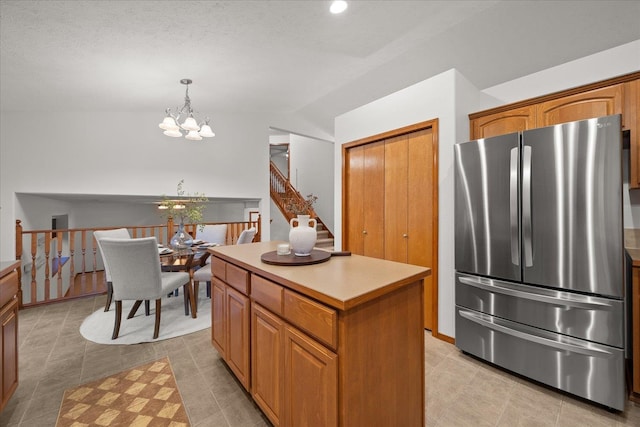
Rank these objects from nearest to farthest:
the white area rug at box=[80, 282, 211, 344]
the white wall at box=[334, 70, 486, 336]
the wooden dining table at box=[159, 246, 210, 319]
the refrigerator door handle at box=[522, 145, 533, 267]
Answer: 1. the refrigerator door handle at box=[522, 145, 533, 267]
2. the white wall at box=[334, 70, 486, 336]
3. the white area rug at box=[80, 282, 211, 344]
4. the wooden dining table at box=[159, 246, 210, 319]

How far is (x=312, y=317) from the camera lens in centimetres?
116

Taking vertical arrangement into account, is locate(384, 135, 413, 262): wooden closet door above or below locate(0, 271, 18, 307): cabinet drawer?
above

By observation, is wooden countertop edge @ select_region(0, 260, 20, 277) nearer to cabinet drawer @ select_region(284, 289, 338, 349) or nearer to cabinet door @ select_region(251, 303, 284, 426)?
cabinet door @ select_region(251, 303, 284, 426)

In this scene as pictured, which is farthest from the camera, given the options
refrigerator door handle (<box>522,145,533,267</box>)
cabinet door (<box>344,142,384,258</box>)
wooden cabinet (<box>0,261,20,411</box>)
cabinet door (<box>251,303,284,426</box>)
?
cabinet door (<box>344,142,384,258</box>)

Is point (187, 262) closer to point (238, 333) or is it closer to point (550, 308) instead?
point (238, 333)

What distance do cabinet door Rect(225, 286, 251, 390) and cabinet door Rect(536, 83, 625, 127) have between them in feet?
9.34

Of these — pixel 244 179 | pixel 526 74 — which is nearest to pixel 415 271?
pixel 526 74

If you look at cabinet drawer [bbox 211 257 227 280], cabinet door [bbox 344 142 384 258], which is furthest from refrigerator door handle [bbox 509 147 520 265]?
cabinet drawer [bbox 211 257 227 280]

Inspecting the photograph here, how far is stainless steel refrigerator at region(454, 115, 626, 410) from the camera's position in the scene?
64.9 inches

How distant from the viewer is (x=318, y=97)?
460cm

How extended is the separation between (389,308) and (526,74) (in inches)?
128

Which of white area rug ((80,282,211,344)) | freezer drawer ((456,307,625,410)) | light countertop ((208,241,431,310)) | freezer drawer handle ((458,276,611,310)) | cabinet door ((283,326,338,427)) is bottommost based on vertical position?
white area rug ((80,282,211,344))

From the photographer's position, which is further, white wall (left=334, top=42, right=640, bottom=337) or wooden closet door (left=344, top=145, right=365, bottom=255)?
wooden closet door (left=344, top=145, right=365, bottom=255)

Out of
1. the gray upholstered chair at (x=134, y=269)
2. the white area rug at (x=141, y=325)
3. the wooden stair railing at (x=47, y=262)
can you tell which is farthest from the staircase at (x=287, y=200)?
the gray upholstered chair at (x=134, y=269)
